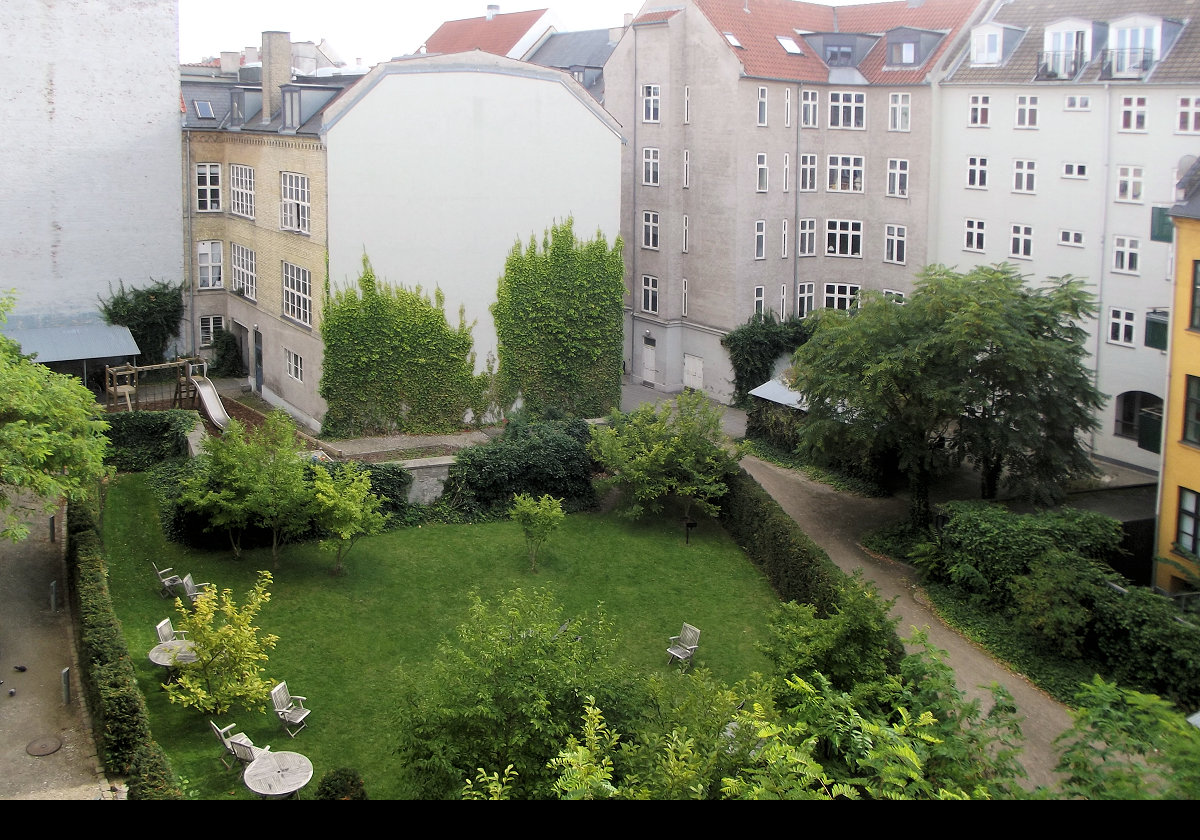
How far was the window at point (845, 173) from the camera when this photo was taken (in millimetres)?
43844

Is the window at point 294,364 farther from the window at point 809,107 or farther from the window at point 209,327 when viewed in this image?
the window at point 809,107

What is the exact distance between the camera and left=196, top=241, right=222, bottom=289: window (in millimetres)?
44656

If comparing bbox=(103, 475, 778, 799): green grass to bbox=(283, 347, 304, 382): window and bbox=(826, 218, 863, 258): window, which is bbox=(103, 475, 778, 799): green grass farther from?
bbox=(826, 218, 863, 258): window

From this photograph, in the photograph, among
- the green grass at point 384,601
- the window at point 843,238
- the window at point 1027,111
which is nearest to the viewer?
the green grass at point 384,601

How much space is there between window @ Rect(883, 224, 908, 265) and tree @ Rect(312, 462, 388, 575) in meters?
23.8

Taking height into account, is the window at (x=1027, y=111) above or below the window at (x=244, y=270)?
above

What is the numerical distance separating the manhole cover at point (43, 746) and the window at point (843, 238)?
1350 inches

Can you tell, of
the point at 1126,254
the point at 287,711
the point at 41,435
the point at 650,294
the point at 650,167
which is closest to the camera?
the point at 287,711

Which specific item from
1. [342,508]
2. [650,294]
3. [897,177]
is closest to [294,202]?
[342,508]

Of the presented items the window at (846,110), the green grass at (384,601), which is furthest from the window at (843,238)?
the green grass at (384,601)

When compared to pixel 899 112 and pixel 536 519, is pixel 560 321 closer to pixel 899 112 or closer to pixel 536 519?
pixel 536 519

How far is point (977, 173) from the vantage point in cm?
3938

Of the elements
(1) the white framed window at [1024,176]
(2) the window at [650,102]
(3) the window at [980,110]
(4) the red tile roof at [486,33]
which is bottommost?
(1) the white framed window at [1024,176]

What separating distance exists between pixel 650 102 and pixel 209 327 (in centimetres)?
1984
